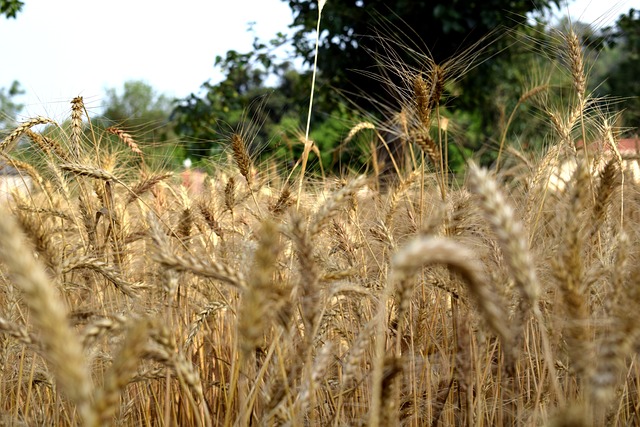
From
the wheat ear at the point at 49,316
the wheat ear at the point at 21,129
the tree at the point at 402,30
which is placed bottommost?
the wheat ear at the point at 49,316

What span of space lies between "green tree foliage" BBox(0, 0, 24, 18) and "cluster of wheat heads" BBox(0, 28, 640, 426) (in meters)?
6.20

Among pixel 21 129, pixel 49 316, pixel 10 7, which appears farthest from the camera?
pixel 10 7

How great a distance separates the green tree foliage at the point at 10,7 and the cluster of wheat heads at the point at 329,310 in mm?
6201

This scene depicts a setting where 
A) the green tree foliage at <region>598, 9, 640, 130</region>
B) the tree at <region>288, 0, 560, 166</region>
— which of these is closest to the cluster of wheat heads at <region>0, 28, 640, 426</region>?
the green tree foliage at <region>598, 9, 640, 130</region>

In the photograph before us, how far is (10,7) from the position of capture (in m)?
8.85

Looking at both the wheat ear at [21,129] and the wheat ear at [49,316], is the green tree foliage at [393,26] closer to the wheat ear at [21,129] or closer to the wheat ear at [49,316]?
the wheat ear at [21,129]

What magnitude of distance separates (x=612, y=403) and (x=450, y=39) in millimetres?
8025

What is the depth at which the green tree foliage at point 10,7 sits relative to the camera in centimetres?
877

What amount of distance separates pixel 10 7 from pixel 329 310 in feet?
27.0

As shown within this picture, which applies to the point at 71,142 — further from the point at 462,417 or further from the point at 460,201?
the point at 462,417

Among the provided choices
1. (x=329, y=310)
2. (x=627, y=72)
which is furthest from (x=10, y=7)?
(x=627, y=72)

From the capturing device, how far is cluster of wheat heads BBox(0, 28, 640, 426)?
99 cm

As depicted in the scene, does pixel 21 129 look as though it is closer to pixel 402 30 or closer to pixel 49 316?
pixel 49 316

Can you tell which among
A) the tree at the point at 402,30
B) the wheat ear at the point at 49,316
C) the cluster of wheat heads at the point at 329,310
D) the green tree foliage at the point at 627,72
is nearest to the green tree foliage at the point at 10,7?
the tree at the point at 402,30
